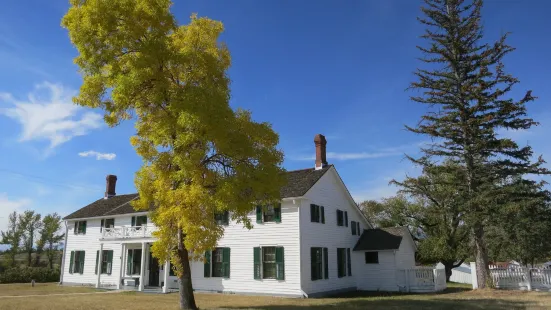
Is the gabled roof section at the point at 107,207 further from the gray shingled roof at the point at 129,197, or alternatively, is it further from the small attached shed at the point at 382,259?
the small attached shed at the point at 382,259

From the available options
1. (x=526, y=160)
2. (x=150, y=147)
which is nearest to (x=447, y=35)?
(x=526, y=160)

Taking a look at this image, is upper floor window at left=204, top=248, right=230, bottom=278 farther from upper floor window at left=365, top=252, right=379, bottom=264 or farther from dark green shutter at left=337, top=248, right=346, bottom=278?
upper floor window at left=365, top=252, right=379, bottom=264

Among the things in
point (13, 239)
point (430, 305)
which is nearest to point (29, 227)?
point (13, 239)

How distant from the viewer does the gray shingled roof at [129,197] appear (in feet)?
71.8

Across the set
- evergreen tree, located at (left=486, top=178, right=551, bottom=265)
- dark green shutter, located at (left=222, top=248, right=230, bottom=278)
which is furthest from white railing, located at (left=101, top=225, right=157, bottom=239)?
evergreen tree, located at (left=486, top=178, right=551, bottom=265)

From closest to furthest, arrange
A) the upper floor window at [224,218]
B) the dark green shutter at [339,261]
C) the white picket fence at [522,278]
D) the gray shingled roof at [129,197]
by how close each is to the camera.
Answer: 1. the white picket fence at [522,278]
2. the gray shingled roof at [129,197]
3. the upper floor window at [224,218]
4. the dark green shutter at [339,261]

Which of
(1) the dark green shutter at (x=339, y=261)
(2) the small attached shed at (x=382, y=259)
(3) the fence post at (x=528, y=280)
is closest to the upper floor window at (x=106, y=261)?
(1) the dark green shutter at (x=339, y=261)

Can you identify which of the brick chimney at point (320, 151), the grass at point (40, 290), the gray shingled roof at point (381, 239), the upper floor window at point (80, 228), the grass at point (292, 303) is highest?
the brick chimney at point (320, 151)

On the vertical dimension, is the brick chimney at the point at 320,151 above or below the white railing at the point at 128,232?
above

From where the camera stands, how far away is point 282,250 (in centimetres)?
2102

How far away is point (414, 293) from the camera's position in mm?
22594

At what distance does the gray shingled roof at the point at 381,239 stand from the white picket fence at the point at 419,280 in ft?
5.33

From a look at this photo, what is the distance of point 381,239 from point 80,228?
74.3 ft

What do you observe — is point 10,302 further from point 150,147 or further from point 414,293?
point 414,293
